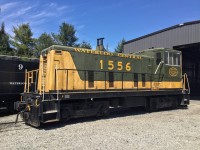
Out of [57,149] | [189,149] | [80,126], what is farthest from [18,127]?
[189,149]

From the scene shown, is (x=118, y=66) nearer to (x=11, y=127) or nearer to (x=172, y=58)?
(x=172, y=58)

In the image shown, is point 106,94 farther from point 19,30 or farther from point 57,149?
point 19,30

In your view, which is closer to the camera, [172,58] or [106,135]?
[106,135]

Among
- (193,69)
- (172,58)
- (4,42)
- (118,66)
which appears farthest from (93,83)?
(4,42)

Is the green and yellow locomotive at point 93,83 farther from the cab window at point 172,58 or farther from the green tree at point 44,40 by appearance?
the green tree at point 44,40

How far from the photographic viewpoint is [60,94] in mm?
10414

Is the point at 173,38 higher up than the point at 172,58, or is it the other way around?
the point at 173,38

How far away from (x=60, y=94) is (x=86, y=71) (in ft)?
6.36

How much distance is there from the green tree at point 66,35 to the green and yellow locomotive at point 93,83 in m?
42.1

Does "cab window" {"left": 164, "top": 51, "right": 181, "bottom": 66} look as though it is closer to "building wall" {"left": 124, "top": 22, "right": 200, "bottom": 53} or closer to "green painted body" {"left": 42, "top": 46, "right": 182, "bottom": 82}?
"green painted body" {"left": 42, "top": 46, "right": 182, "bottom": 82}

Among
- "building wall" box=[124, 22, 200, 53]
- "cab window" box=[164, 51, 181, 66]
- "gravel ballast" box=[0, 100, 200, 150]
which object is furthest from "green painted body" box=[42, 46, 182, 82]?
"building wall" box=[124, 22, 200, 53]

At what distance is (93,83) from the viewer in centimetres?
1198

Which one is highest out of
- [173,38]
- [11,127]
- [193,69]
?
[173,38]

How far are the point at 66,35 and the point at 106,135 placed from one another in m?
49.4
